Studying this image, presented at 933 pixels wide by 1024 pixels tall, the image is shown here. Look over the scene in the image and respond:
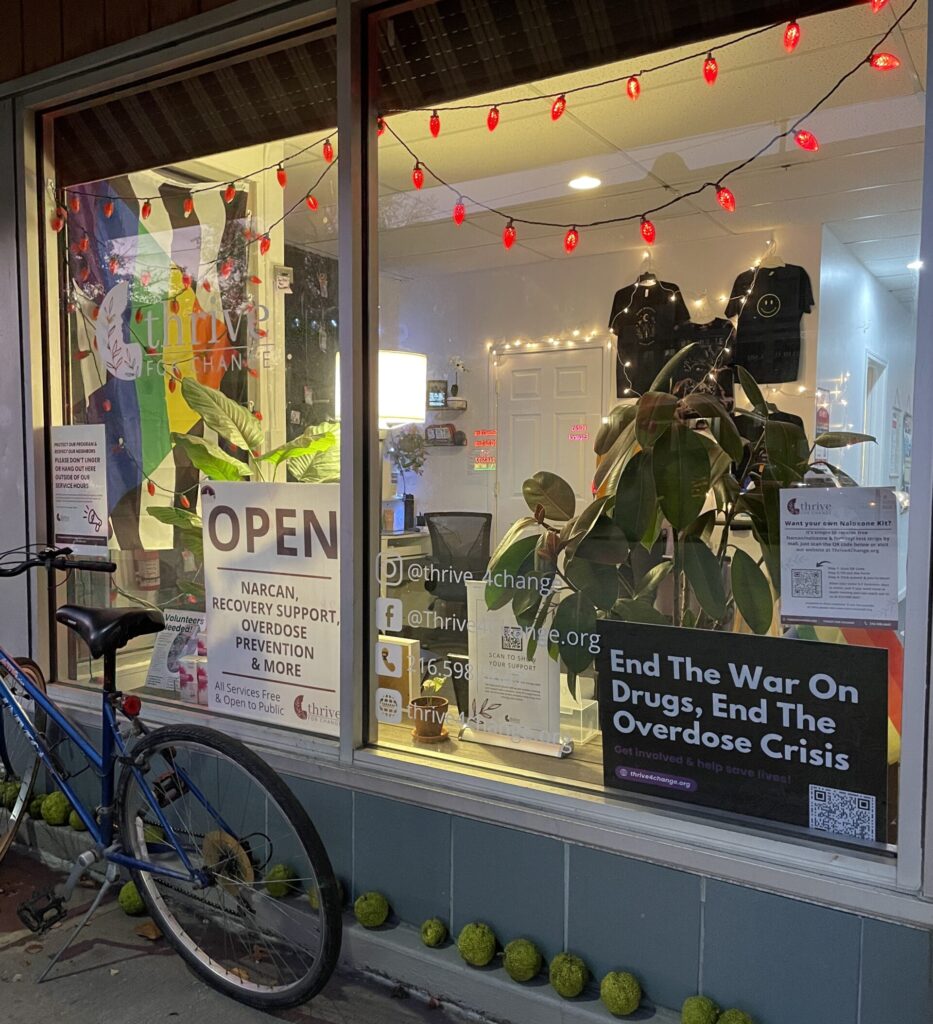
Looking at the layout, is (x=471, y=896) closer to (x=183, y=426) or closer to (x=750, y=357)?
(x=750, y=357)

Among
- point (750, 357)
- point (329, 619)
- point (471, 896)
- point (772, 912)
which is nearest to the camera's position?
point (772, 912)

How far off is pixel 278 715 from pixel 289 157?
1.67 metres

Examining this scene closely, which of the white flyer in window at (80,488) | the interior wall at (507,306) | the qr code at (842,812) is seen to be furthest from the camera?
the white flyer in window at (80,488)

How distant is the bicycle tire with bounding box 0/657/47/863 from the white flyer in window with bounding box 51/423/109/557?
0.48 metres

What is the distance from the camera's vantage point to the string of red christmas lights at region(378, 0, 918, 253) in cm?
188

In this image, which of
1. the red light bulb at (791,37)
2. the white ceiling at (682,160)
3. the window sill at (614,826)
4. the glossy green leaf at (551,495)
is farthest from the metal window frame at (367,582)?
the red light bulb at (791,37)

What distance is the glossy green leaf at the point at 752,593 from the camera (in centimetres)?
183

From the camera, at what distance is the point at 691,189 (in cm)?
254

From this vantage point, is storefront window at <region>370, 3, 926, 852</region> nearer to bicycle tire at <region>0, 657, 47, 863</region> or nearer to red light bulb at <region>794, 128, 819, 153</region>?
red light bulb at <region>794, 128, 819, 153</region>

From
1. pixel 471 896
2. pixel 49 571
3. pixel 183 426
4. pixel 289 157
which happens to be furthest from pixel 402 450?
pixel 49 571

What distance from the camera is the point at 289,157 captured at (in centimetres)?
260

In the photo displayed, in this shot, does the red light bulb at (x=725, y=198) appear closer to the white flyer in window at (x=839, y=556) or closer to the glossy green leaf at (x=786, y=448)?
the glossy green leaf at (x=786, y=448)

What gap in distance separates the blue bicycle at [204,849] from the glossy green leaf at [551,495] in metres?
0.93

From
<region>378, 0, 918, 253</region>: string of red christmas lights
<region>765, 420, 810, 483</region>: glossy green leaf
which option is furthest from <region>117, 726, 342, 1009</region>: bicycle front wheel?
<region>378, 0, 918, 253</region>: string of red christmas lights
